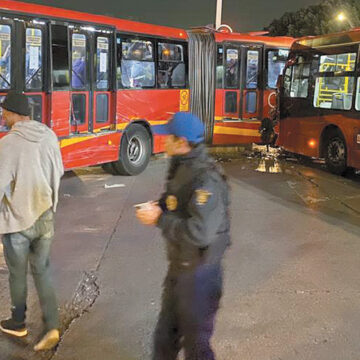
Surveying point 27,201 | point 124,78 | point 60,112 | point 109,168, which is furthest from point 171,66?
point 27,201

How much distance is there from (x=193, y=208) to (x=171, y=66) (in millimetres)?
9321

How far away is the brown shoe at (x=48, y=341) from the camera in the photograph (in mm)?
4012

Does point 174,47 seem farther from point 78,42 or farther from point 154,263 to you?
point 154,263

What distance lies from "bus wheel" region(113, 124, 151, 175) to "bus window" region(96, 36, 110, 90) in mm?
1165

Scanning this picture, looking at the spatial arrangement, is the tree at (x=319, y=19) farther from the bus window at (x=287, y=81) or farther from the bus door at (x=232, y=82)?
the bus window at (x=287, y=81)

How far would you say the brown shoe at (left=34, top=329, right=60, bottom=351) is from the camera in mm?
4012

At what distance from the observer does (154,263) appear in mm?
6016

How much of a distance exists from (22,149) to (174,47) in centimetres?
884

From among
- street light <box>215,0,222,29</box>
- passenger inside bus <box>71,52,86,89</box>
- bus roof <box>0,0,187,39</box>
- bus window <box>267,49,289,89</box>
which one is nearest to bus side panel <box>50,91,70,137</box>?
passenger inside bus <box>71,52,86,89</box>

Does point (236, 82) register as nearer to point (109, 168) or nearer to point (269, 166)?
point (269, 166)

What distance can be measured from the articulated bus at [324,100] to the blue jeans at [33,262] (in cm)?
825

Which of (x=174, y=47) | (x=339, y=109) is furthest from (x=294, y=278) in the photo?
(x=174, y=47)

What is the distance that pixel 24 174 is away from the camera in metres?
3.72

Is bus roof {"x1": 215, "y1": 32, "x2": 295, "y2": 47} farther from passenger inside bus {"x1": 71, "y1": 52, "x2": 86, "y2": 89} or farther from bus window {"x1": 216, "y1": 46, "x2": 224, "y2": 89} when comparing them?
passenger inside bus {"x1": 71, "y1": 52, "x2": 86, "y2": 89}
